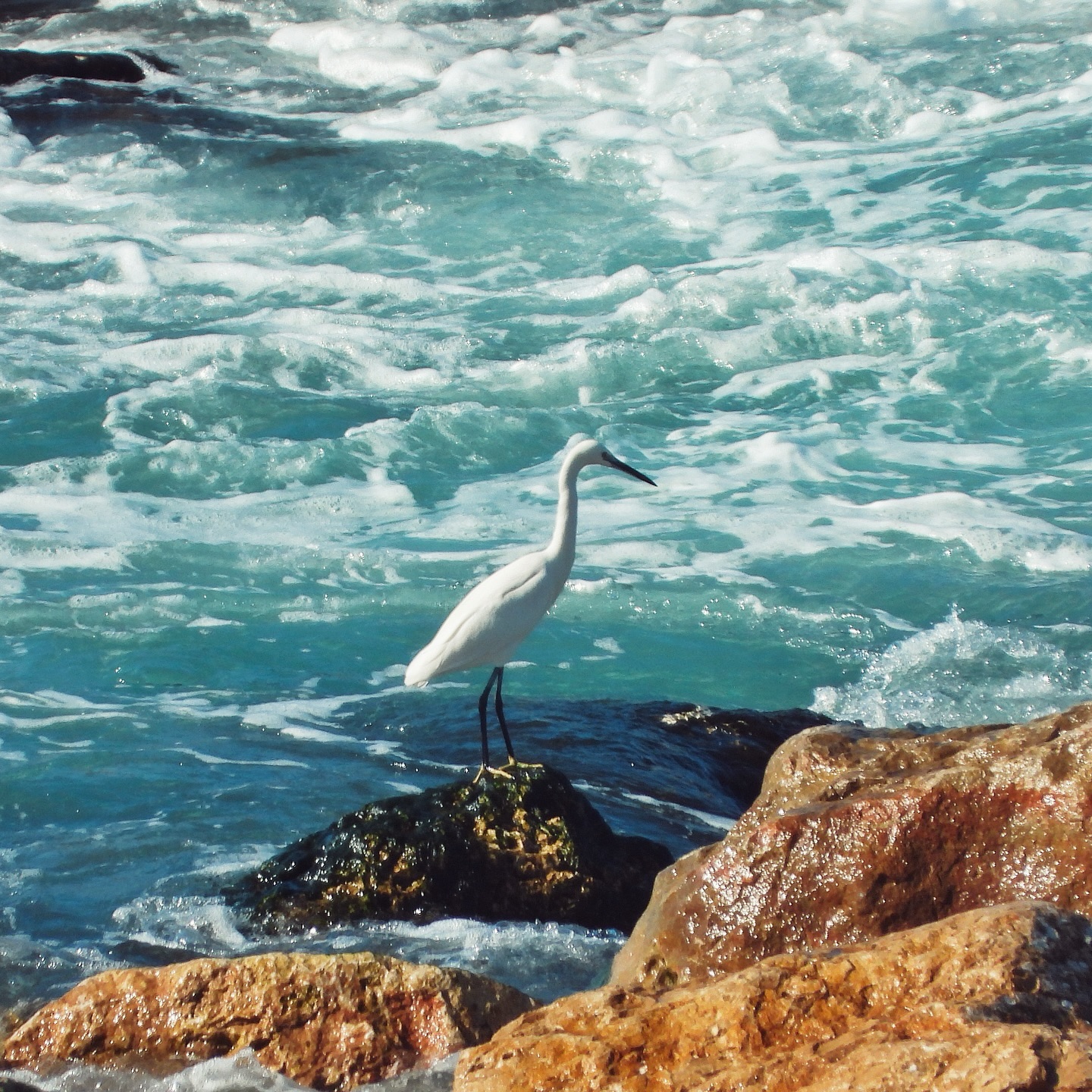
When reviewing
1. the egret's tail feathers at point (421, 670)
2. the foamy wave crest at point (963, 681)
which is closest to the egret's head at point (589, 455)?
the egret's tail feathers at point (421, 670)

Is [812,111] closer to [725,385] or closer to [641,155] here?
[641,155]

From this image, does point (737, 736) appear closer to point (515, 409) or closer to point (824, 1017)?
point (824, 1017)

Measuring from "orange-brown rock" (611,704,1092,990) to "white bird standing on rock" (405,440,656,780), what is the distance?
1696 millimetres

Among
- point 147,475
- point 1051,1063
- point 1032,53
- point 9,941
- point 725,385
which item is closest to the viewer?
point 1051,1063

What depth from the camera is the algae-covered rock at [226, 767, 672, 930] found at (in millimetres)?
4605

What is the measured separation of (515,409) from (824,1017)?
29.2ft

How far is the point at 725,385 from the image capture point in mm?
11781

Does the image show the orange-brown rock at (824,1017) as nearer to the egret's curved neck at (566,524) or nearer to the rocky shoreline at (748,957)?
the rocky shoreline at (748,957)

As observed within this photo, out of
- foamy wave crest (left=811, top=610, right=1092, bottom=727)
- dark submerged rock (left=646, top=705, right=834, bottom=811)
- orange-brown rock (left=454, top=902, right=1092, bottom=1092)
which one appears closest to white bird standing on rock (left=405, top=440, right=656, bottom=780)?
dark submerged rock (left=646, top=705, right=834, bottom=811)

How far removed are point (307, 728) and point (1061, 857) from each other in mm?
3914

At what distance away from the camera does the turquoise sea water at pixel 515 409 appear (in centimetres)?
628

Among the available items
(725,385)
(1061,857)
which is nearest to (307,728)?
(1061,857)

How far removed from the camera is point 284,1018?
3.48 meters

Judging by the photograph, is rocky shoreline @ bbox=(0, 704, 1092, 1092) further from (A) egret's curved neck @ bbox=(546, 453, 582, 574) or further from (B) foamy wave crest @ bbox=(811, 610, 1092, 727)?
(B) foamy wave crest @ bbox=(811, 610, 1092, 727)
